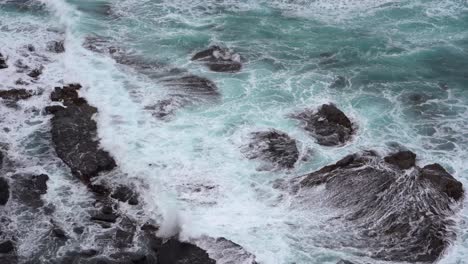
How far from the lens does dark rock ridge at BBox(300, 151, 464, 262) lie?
49.4 feet

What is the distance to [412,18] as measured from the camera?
104ft

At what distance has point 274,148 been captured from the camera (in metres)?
18.9

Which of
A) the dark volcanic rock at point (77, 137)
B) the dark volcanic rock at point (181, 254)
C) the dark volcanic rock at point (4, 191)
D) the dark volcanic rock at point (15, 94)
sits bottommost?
the dark volcanic rock at point (181, 254)

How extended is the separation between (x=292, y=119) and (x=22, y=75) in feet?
40.1

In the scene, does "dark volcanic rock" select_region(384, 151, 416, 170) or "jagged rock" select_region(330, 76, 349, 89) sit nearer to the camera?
"dark volcanic rock" select_region(384, 151, 416, 170)

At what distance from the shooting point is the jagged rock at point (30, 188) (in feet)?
52.0

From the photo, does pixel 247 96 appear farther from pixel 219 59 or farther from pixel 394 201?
pixel 394 201

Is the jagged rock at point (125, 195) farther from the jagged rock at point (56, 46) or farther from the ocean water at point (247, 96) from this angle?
the jagged rock at point (56, 46)

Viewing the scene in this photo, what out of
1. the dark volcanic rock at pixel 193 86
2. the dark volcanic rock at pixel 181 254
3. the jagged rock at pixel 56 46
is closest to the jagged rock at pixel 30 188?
the dark volcanic rock at pixel 181 254

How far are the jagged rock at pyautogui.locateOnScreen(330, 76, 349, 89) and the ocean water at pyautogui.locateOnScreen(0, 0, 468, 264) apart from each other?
34 centimetres

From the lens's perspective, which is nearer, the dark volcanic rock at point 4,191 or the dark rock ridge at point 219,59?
the dark volcanic rock at point 4,191

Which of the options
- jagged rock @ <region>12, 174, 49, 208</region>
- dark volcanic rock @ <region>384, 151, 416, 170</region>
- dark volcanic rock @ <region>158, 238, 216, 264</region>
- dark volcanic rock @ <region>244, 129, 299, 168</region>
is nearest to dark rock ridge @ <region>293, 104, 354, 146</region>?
dark volcanic rock @ <region>244, 129, 299, 168</region>

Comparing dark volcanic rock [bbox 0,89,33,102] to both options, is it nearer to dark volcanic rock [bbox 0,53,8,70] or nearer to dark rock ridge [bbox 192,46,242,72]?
dark volcanic rock [bbox 0,53,8,70]

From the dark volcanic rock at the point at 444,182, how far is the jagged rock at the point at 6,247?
1318 cm
